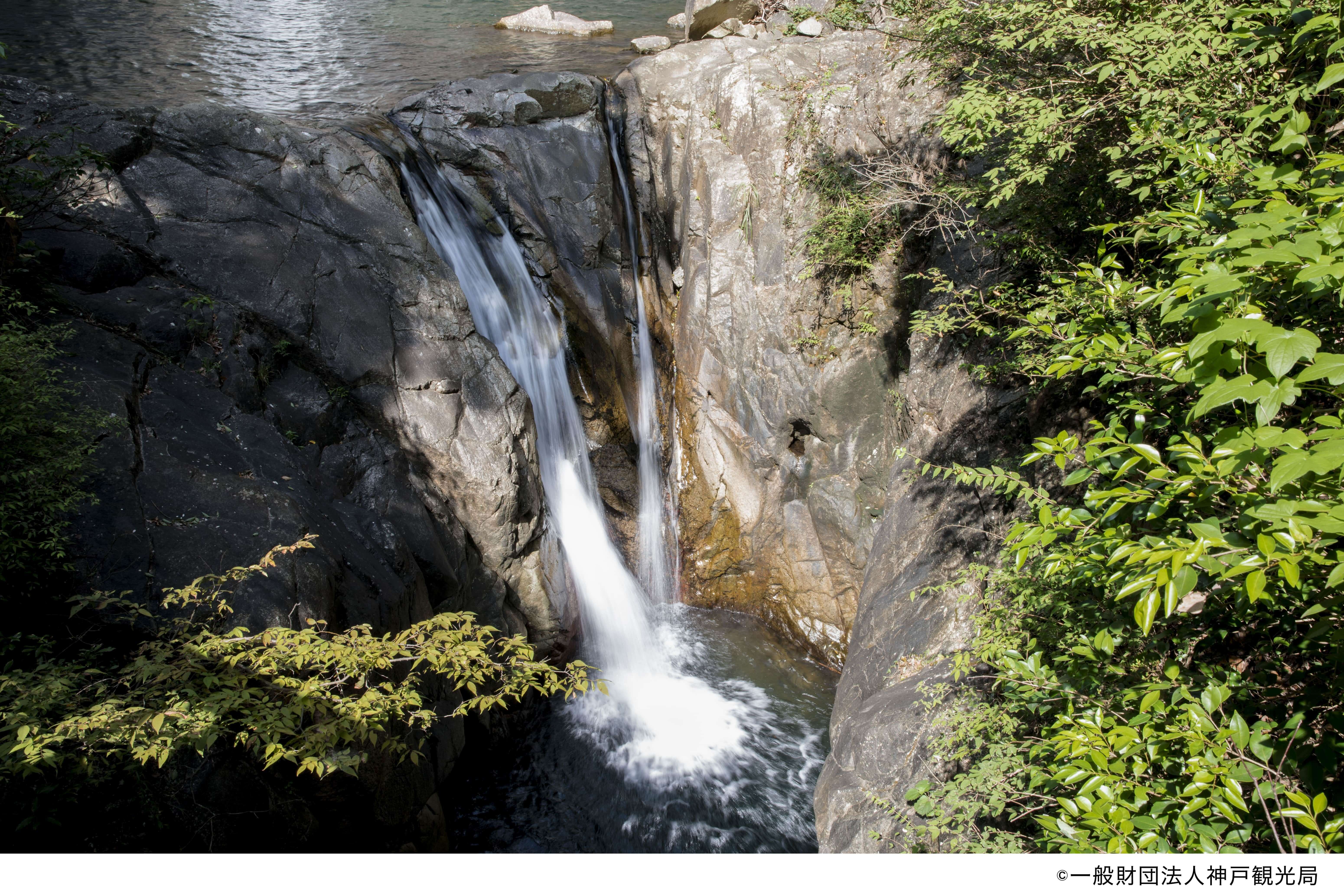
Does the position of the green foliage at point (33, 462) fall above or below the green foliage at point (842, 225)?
below

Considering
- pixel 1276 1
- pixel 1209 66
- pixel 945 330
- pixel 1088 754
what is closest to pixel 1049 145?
pixel 1209 66

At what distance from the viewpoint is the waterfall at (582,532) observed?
8.06 meters

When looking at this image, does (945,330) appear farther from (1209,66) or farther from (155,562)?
(155,562)

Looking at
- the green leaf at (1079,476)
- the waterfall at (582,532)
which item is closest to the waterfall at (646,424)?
the waterfall at (582,532)

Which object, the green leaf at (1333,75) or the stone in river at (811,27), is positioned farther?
the stone in river at (811,27)

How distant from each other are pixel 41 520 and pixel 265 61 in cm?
1154

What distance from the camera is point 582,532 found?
9.42 meters

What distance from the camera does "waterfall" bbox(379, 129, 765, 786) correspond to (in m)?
8.06

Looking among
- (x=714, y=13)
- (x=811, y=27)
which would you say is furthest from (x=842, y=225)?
(x=714, y=13)

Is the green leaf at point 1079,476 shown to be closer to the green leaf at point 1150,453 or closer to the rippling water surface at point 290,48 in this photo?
the green leaf at point 1150,453

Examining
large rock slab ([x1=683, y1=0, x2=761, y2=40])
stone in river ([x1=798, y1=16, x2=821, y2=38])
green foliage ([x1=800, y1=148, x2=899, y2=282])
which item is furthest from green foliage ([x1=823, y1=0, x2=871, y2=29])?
large rock slab ([x1=683, y1=0, x2=761, y2=40])

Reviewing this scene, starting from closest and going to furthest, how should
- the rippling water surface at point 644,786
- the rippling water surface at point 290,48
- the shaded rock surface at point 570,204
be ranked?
1. the rippling water surface at point 644,786
2. the shaded rock surface at point 570,204
3. the rippling water surface at point 290,48

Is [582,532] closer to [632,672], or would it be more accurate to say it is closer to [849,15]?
[632,672]

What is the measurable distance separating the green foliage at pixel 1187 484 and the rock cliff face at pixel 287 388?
4.46 metres
